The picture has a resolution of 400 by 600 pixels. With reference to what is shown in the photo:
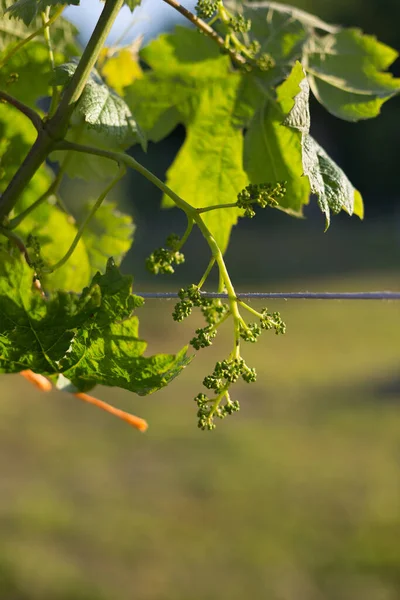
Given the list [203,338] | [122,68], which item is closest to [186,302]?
[203,338]

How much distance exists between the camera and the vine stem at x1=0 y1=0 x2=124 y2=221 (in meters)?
0.51

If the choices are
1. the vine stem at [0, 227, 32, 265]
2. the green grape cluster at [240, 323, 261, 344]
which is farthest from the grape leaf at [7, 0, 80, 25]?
the green grape cluster at [240, 323, 261, 344]

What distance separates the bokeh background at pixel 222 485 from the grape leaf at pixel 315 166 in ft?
12.4

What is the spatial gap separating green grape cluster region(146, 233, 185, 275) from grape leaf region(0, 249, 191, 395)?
48mm

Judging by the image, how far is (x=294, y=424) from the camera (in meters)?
6.52

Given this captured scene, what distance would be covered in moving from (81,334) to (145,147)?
185 millimetres

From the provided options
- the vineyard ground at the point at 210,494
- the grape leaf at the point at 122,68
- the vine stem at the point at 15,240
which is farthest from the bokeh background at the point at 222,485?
the vine stem at the point at 15,240

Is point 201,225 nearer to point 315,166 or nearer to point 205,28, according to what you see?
point 315,166

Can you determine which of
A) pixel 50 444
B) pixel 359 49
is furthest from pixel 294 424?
pixel 359 49

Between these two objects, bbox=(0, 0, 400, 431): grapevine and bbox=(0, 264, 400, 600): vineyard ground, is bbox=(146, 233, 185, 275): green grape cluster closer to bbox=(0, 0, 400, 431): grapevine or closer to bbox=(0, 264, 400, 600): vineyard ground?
bbox=(0, 0, 400, 431): grapevine

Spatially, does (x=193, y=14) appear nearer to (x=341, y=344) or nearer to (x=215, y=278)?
(x=341, y=344)

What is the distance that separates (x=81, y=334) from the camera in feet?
1.63

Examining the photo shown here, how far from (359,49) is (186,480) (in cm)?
494

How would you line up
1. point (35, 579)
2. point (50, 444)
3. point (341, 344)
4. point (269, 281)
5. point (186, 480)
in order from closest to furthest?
point (35, 579)
point (186, 480)
point (50, 444)
point (341, 344)
point (269, 281)
